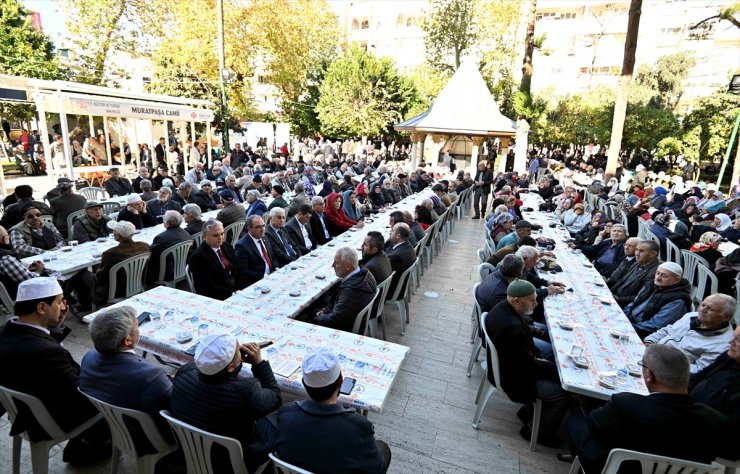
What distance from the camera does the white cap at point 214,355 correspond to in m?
2.29

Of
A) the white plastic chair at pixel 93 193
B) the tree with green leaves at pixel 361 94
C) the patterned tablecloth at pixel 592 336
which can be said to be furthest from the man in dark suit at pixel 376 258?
the tree with green leaves at pixel 361 94

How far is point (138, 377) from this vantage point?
8.29ft

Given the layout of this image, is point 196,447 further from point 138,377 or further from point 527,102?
point 527,102

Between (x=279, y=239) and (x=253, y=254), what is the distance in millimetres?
702

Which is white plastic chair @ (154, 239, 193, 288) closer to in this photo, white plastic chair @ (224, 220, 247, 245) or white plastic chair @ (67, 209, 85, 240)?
white plastic chair @ (224, 220, 247, 245)

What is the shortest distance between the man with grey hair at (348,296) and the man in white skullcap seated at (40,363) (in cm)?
204

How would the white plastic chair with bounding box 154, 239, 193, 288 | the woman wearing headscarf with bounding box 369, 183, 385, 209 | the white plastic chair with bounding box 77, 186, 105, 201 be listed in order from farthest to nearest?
the woman wearing headscarf with bounding box 369, 183, 385, 209 → the white plastic chair with bounding box 77, 186, 105, 201 → the white plastic chair with bounding box 154, 239, 193, 288

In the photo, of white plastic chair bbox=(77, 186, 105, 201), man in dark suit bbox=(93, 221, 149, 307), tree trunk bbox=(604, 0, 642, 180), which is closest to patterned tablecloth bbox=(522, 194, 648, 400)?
man in dark suit bbox=(93, 221, 149, 307)

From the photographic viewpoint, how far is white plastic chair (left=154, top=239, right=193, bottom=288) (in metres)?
5.49

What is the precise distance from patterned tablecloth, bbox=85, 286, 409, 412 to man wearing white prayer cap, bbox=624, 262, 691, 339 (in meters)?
2.97

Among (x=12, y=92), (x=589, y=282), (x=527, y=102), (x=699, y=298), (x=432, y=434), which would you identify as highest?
(x=527, y=102)

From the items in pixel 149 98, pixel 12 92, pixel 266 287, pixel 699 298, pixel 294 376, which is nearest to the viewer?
pixel 294 376

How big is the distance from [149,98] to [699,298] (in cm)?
1648

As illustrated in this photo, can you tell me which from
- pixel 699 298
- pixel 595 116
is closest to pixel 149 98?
pixel 699 298
